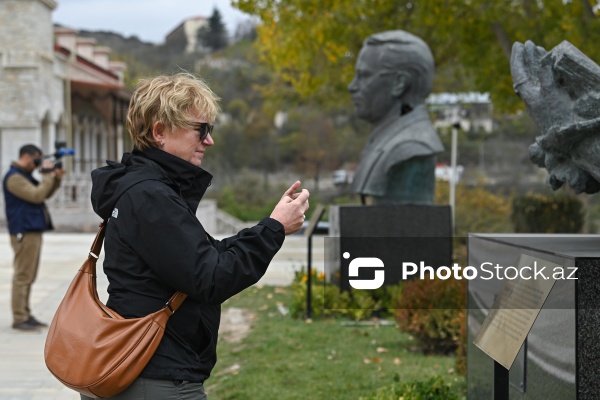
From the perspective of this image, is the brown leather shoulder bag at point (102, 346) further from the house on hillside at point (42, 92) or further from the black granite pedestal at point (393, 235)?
the house on hillside at point (42, 92)

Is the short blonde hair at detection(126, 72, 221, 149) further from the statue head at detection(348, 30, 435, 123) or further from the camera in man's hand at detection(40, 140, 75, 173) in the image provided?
the statue head at detection(348, 30, 435, 123)

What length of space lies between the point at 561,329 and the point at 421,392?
6.51 feet

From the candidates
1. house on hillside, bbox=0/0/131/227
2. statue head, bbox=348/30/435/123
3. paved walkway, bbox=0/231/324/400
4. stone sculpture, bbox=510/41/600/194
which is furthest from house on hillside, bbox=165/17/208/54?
stone sculpture, bbox=510/41/600/194

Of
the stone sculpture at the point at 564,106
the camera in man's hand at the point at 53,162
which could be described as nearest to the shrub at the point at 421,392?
the stone sculpture at the point at 564,106

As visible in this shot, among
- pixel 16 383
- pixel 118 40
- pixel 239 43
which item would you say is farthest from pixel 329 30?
pixel 118 40

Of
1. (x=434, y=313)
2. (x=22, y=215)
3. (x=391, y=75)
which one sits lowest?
(x=434, y=313)

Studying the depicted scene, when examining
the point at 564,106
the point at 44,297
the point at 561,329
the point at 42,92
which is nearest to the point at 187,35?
the point at 42,92

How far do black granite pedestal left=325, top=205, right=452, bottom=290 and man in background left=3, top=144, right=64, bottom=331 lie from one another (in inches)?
124

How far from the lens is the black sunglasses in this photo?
9.98 ft

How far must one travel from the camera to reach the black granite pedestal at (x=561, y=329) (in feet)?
11.5

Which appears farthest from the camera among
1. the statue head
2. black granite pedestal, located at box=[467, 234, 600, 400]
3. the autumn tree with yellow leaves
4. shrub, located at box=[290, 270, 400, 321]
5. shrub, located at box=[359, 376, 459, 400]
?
the autumn tree with yellow leaves

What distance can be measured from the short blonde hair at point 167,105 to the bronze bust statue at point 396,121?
7.11 m

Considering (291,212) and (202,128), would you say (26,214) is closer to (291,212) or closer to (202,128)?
(202,128)

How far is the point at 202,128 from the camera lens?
306 cm
